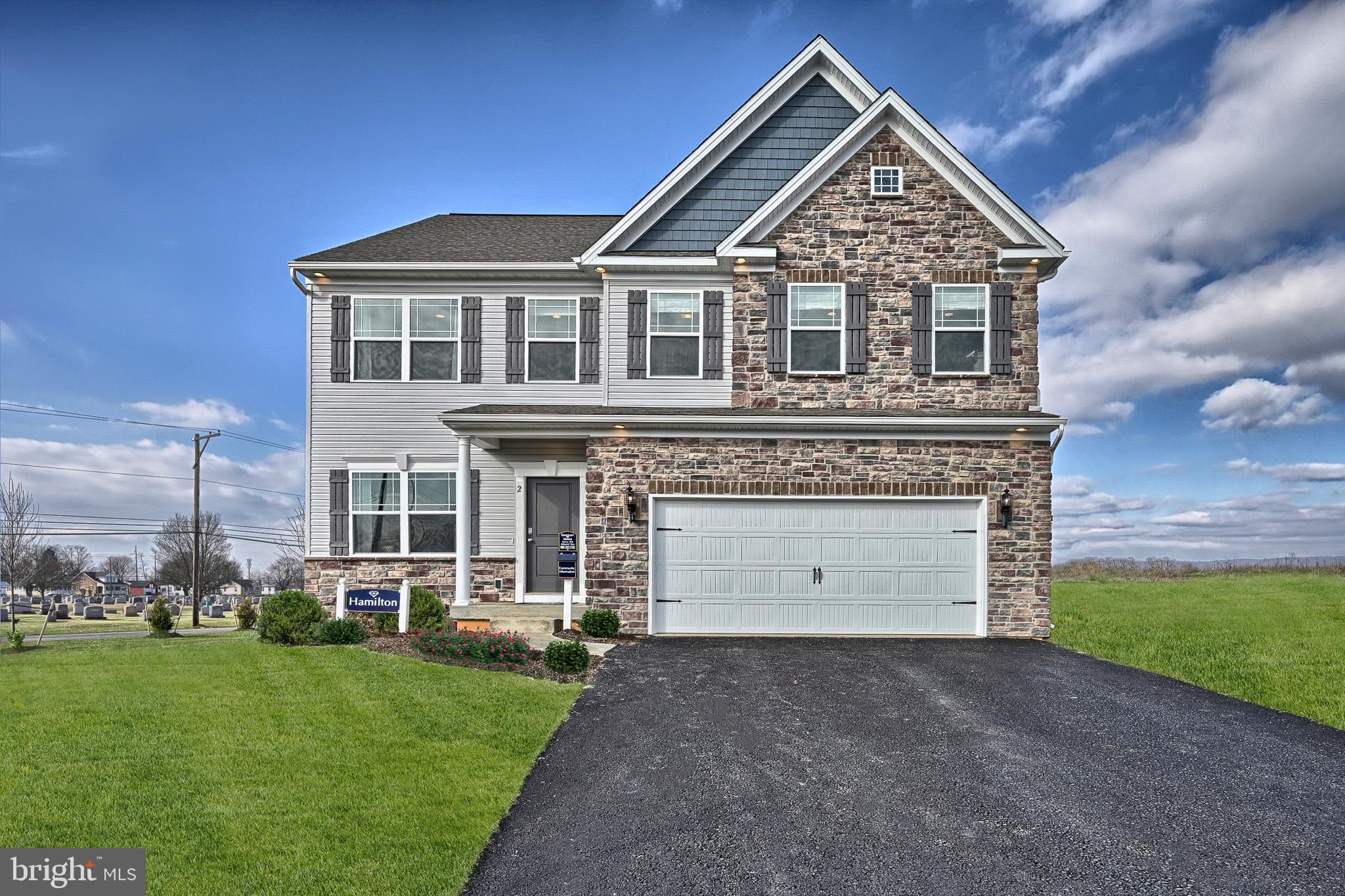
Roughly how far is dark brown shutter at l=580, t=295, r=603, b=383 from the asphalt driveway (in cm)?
620

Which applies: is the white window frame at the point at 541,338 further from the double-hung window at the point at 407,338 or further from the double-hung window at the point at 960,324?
the double-hung window at the point at 960,324

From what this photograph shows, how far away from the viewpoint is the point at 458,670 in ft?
29.8

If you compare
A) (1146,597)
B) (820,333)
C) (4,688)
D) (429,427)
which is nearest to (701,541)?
(820,333)

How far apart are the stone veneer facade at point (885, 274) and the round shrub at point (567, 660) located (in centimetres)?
523

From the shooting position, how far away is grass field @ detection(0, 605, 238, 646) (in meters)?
21.0

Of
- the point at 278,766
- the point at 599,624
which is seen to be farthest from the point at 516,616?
the point at 278,766

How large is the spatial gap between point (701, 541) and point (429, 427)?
17.7 feet

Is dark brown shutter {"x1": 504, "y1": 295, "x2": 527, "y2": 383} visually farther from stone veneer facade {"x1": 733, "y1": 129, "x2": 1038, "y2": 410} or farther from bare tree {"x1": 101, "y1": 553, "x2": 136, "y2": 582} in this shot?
bare tree {"x1": 101, "y1": 553, "x2": 136, "y2": 582}

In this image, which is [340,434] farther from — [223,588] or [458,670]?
[223,588]

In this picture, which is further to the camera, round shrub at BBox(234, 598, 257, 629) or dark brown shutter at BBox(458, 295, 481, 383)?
round shrub at BBox(234, 598, 257, 629)

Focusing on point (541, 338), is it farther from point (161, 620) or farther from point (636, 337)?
point (161, 620)

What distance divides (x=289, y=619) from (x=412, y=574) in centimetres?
250

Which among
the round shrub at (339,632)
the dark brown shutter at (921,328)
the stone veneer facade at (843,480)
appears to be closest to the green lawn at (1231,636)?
the stone veneer facade at (843,480)

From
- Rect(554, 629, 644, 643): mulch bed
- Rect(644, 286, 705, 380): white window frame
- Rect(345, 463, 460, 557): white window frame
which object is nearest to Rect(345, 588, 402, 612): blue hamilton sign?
Rect(345, 463, 460, 557): white window frame
